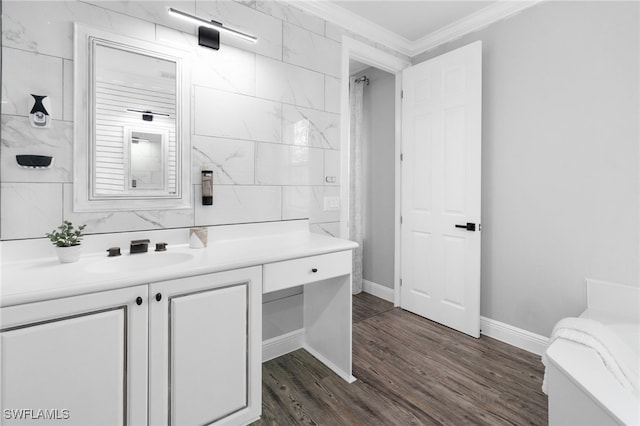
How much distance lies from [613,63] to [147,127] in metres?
2.86

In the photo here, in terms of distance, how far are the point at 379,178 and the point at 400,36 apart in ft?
4.65

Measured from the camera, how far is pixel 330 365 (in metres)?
2.14

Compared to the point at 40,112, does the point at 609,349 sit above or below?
below

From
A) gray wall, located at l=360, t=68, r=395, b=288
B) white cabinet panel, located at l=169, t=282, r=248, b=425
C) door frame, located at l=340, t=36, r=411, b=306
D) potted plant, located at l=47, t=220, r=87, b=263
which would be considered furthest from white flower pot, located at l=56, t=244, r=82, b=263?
gray wall, located at l=360, t=68, r=395, b=288

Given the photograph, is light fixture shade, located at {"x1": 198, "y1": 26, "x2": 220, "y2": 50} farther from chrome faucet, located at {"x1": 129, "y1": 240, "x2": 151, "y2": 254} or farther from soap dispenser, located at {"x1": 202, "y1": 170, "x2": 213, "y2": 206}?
chrome faucet, located at {"x1": 129, "y1": 240, "x2": 151, "y2": 254}

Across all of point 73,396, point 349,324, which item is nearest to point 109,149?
point 73,396

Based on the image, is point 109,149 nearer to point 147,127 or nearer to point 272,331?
point 147,127

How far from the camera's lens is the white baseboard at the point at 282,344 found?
2.23 meters

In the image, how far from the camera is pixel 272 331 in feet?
7.46

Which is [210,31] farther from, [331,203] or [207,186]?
[331,203]

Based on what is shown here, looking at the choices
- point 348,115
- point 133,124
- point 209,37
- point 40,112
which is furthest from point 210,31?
point 348,115

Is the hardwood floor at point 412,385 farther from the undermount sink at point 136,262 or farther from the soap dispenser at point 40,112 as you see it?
the soap dispenser at point 40,112

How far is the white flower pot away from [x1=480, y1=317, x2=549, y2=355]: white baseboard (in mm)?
2884

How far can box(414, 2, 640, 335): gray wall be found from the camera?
6.32 ft
